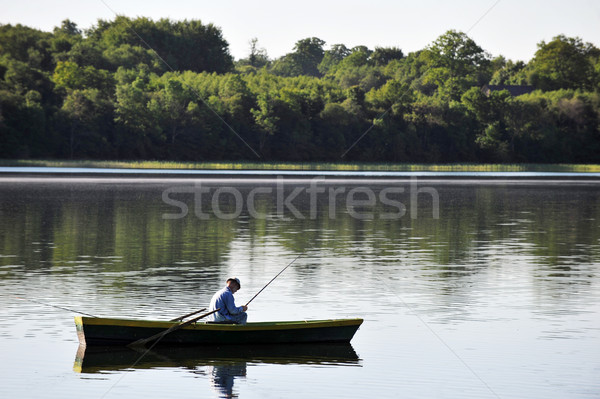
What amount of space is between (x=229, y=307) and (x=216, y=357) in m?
1.06

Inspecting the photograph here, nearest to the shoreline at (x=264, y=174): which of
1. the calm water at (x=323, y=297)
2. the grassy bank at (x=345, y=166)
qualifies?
the grassy bank at (x=345, y=166)

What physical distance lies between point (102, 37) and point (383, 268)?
573 ft

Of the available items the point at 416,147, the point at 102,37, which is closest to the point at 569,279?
the point at 416,147

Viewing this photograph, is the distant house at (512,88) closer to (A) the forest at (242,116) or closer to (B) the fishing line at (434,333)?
(A) the forest at (242,116)

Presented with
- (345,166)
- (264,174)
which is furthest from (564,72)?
(264,174)

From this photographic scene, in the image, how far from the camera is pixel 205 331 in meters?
17.9

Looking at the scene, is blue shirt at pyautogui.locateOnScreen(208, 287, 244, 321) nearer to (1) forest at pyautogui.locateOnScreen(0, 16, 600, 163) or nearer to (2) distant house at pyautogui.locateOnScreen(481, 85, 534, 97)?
(1) forest at pyautogui.locateOnScreen(0, 16, 600, 163)

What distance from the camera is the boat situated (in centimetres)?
1761

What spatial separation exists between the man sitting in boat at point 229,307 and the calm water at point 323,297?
653 mm

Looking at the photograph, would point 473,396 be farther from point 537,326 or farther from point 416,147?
point 416,147

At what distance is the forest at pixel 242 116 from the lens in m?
134

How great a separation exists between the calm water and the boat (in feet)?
0.90

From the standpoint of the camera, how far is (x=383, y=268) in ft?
97.8

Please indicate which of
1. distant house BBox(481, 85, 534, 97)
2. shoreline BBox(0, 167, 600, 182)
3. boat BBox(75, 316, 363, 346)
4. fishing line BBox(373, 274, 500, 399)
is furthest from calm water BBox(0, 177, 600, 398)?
distant house BBox(481, 85, 534, 97)
